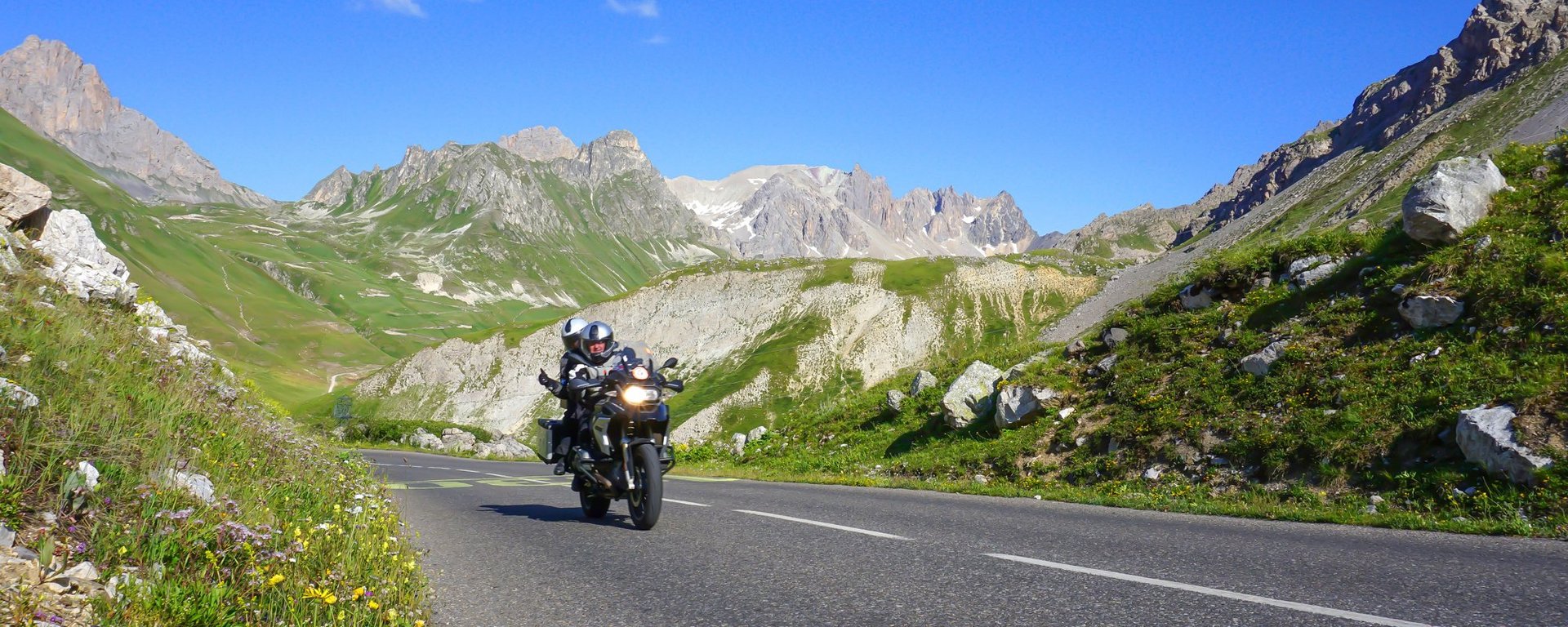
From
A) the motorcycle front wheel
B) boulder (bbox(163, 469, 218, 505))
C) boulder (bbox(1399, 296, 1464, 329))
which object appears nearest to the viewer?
boulder (bbox(163, 469, 218, 505))

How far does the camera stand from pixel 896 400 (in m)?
24.7

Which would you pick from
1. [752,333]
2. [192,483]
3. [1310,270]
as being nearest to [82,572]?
[192,483]

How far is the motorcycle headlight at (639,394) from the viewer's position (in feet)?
31.7

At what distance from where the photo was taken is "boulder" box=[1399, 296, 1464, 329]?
1290 centimetres

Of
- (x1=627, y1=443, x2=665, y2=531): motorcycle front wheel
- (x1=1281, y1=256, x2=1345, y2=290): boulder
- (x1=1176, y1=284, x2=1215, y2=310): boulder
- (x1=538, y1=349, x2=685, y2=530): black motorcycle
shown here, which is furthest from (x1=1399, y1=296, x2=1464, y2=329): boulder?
(x1=627, y1=443, x2=665, y2=531): motorcycle front wheel

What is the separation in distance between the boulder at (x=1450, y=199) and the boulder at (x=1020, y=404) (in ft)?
23.8

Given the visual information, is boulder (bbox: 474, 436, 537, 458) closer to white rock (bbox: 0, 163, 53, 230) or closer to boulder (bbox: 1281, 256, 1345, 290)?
white rock (bbox: 0, 163, 53, 230)

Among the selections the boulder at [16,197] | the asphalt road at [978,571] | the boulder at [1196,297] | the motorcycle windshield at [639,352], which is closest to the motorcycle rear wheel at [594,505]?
the asphalt road at [978,571]

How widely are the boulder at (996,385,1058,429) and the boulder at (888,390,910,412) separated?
18.0ft

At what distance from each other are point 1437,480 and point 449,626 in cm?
1128

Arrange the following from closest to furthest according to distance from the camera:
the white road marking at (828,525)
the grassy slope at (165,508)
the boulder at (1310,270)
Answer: the grassy slope at (165,508)
the white road marking at (828,525)
the boulder at (1310,270)

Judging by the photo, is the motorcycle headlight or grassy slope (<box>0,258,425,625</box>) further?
the motorcycle headlight

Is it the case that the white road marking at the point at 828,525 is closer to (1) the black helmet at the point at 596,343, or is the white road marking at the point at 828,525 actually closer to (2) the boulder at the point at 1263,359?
(1) the black helmet at the point at 596,343

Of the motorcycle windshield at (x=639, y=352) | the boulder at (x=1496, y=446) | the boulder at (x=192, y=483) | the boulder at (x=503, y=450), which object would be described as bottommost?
the boulder at (x=503, y=450)
